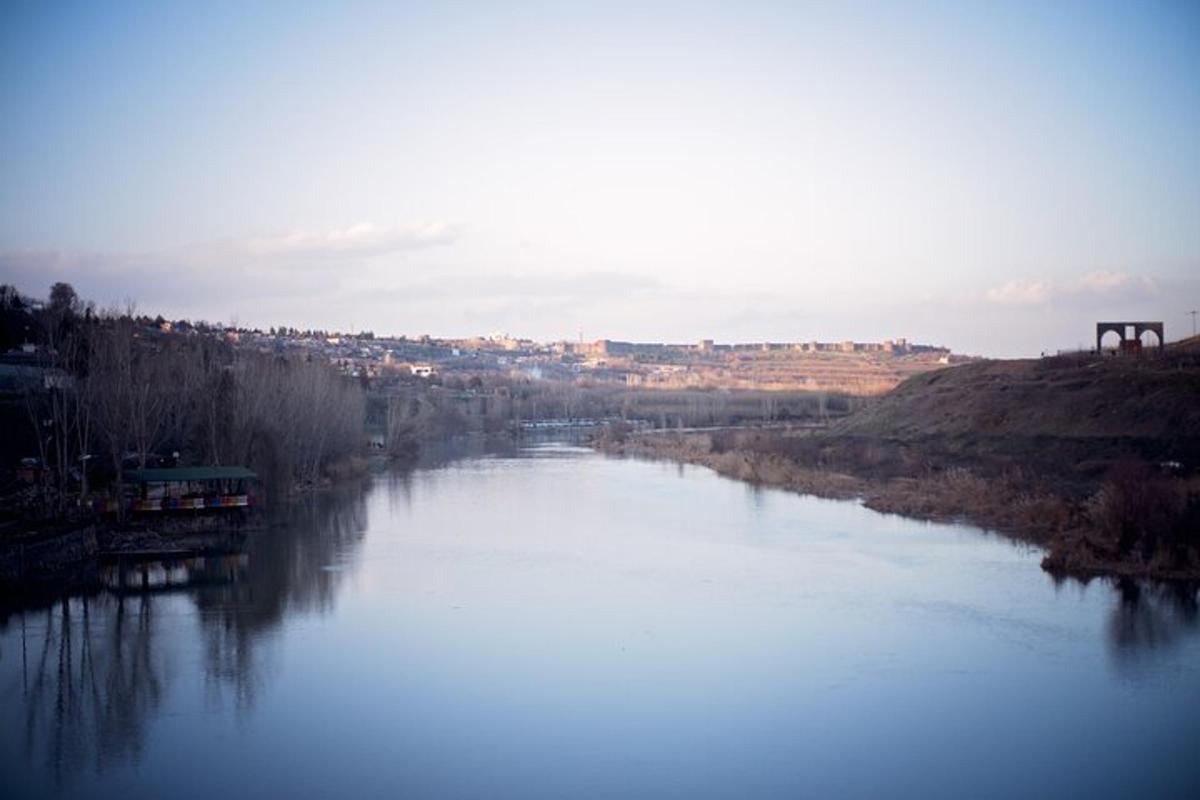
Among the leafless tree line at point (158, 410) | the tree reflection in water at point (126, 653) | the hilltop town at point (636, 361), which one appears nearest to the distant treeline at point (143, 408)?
the leafless tree line at point (158, 410)

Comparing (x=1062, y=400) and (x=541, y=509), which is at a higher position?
(x=1062, y=400)

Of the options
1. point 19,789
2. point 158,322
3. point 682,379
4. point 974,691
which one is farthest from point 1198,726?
point 682,379

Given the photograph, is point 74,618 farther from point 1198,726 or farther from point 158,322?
point 158,322

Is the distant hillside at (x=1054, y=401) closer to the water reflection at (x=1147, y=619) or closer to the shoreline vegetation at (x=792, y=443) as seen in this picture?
the shoreline vegetation at (x=792, y=443)

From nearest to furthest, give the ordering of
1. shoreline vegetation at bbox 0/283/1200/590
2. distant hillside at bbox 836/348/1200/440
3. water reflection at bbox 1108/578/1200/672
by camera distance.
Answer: water reflection at bbox 1108/578/1200/672, shoreline vegetation at bbox 0/283/1200/590, distant hillside at bbox 836/348/1200/440

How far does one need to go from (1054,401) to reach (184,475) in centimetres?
2028

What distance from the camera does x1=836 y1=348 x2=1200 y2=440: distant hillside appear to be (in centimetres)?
2477

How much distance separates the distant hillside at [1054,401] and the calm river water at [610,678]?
9239mm

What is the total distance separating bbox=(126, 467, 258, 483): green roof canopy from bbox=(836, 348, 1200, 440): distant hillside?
→ 18.0 m

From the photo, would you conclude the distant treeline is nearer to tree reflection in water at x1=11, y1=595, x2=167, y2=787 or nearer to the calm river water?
the calm river water

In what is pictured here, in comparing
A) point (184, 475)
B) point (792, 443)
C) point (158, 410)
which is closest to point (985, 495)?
point (792, 443)

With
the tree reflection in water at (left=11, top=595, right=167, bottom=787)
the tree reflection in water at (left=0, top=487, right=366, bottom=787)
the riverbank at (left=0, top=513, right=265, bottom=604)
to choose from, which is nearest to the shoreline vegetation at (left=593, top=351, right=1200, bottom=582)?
the tree reflection in water at (left=0, top=487, right=366, bottom=787)

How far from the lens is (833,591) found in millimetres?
14602

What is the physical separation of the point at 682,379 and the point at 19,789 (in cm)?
8552
